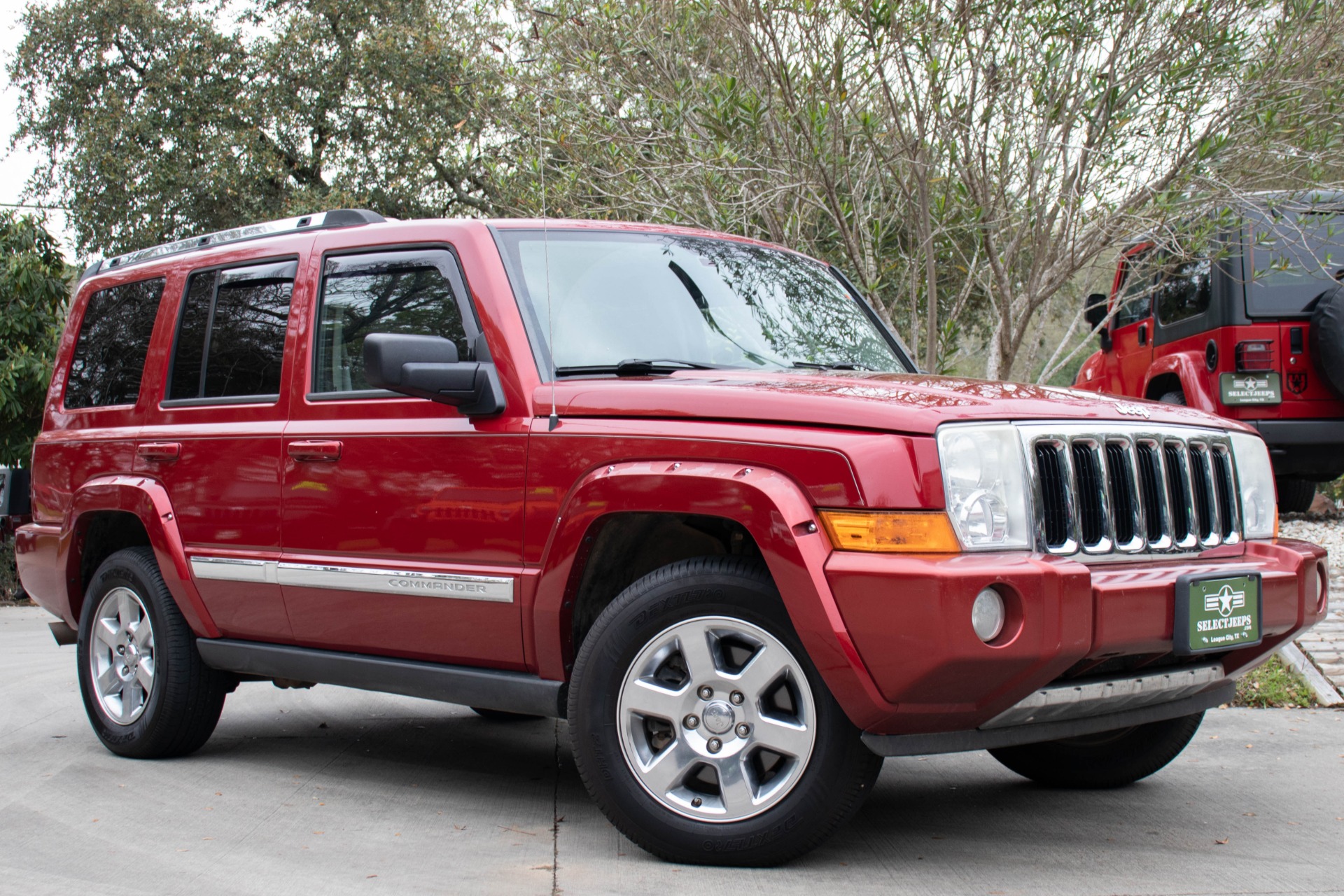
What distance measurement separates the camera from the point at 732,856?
3670 millimetres

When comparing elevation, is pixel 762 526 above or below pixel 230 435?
below

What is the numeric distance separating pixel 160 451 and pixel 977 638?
11.4 ft

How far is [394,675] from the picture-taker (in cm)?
449

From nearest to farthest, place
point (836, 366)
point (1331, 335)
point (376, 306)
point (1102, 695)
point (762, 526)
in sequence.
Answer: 1. point (762, 526)
2. point (1102, 695)
3. point (836, 366)
4. point (376, 306)
5. point (1331, 335)

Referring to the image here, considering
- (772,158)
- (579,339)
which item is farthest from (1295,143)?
(579,339)

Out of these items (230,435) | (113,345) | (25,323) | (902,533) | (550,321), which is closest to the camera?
(902,533)

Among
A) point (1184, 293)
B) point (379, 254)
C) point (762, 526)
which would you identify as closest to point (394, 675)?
point (379, 254)

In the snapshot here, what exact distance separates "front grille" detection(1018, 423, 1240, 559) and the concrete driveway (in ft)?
3.05

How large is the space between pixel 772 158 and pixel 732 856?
213 inches

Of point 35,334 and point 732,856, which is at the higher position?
point 35,334

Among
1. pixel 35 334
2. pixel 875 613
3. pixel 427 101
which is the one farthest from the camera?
pixel 427 101

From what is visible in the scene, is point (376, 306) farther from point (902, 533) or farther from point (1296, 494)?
point (1296, 494)

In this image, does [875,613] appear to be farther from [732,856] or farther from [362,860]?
[362,860]

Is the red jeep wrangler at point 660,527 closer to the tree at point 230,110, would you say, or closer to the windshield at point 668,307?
→ the windshield at point 668,307
